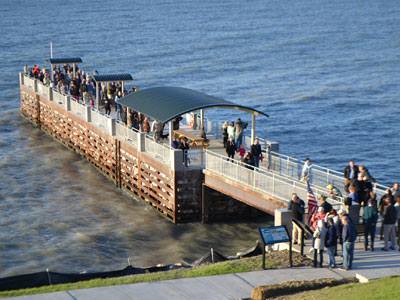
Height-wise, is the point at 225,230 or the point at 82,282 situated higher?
the point at 82,282

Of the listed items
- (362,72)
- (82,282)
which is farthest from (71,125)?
(362,72)

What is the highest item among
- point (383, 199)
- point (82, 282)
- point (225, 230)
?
point (383, 199)

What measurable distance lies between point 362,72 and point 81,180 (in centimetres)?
4646

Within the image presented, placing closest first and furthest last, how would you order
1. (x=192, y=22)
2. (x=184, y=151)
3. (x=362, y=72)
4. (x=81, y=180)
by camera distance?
(x=184, y=151)
(x=81, y=180)
(x=362, y=72)
(x=192, y=22)

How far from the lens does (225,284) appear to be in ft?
62.6

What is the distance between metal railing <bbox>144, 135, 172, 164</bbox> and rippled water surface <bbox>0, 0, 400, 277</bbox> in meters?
2.66

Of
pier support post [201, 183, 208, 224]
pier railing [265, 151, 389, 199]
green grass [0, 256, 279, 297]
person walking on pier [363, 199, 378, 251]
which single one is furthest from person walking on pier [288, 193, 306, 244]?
pier support post [201, 183, 208, 224]

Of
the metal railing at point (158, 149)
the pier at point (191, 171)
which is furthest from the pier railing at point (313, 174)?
the metal railing at point (158, 149)

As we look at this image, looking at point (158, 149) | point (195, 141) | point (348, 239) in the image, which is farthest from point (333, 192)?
point (158, 149)

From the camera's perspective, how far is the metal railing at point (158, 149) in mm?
31684

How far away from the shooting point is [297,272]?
65.9ft

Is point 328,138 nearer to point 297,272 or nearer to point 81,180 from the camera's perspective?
point 81,180

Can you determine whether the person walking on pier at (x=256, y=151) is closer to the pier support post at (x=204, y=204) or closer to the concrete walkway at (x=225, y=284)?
the pier support post at (x=204, y=204)

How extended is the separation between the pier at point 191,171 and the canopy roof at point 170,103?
0.21ft
